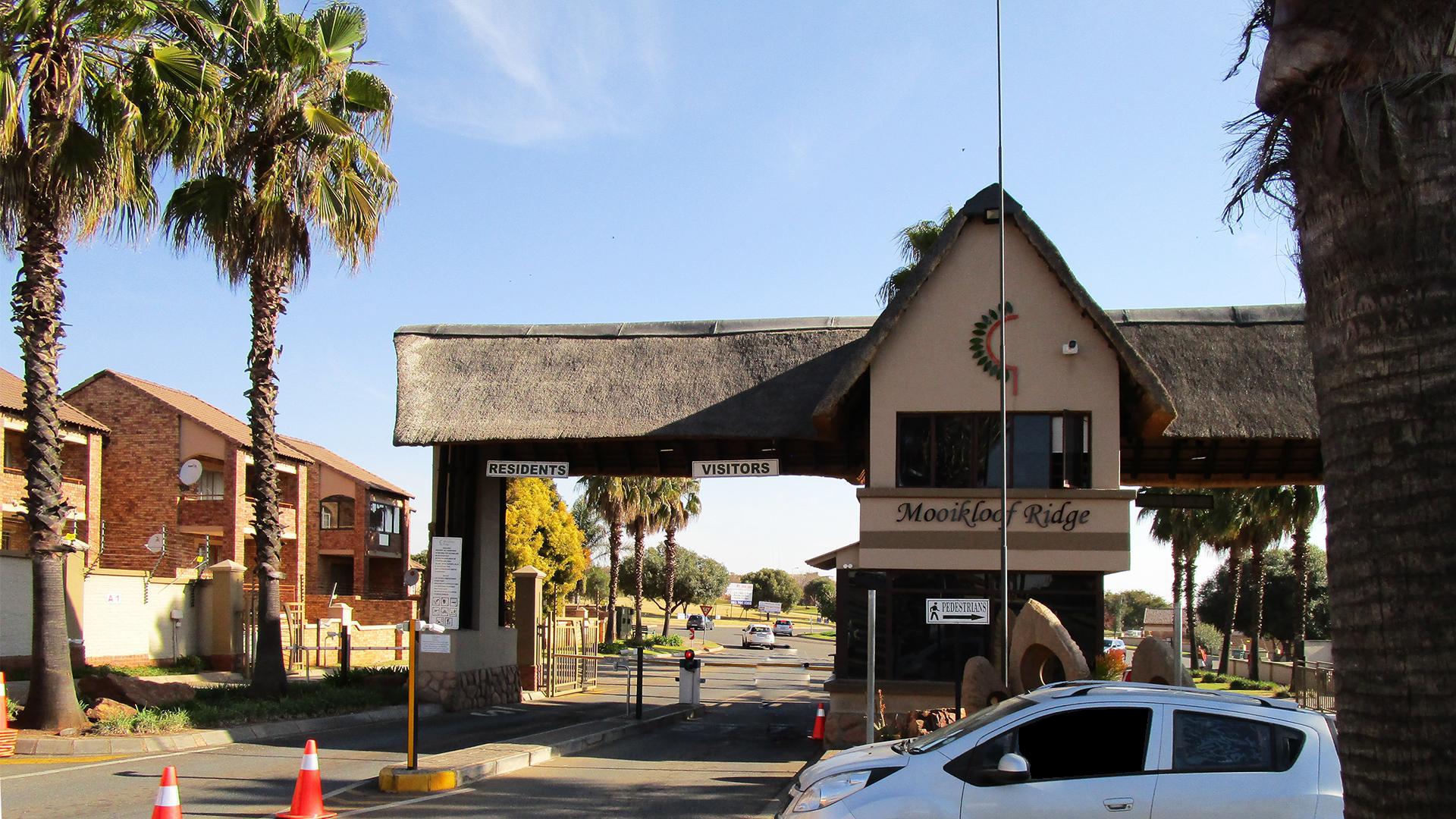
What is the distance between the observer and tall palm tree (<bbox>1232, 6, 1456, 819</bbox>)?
3.77m

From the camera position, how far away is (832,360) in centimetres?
2259

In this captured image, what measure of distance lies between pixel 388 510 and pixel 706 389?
1385 inches

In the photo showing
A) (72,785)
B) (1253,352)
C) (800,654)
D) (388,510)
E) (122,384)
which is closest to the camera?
(72,785)

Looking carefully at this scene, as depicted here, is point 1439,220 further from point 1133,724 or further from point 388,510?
point 388,510

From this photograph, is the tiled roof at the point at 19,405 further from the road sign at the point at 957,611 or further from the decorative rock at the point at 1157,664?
the decorative rock at the point at 1157,664

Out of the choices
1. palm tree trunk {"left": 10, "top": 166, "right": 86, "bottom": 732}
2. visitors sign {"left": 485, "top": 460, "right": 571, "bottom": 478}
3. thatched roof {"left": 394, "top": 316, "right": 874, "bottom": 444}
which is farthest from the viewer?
visitors sign {"left": 485, "top": 460, "right": 571, "bottom": 478}

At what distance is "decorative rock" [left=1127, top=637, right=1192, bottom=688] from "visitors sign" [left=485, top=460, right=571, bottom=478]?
41.7 ft

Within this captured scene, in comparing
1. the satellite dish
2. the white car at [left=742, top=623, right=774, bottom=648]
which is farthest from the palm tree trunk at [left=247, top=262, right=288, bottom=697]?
the white car at [left=742, top=623, right=774, bottom=648]

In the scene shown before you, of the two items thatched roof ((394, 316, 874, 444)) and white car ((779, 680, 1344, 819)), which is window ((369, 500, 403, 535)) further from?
white car ((779, 680, 1344, 819))

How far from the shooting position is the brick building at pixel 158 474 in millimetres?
41656

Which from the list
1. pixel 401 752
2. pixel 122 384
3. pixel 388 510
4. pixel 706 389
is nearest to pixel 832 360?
pixel 706 389

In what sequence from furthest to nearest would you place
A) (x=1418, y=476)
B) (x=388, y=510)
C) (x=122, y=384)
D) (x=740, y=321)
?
(x=388, y=510), (x=122, y=384), (x=740, y=321), (x=1418, y=476)

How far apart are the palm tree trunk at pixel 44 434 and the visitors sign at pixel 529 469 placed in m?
7.84

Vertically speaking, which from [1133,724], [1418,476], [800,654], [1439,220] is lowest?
[800,654]
